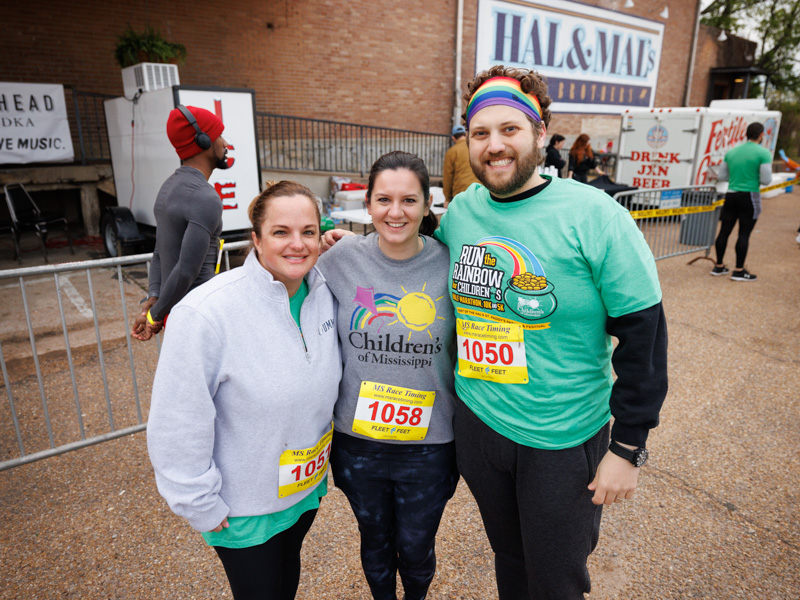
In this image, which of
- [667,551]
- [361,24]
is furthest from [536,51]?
[667,551]

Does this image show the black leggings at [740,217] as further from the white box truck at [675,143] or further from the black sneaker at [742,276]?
the white box truck at [675,143]

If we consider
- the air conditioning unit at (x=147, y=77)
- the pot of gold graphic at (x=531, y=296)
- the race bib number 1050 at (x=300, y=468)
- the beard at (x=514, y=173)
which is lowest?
the race bib number 1050 at (x=300, y=468)

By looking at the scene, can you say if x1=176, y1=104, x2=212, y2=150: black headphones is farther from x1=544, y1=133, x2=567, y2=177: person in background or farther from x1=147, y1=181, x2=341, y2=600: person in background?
x1=544, y1=133, x2=567, y2=177: person in background

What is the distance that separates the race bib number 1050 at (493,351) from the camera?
169cm

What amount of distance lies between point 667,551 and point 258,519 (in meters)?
2.15

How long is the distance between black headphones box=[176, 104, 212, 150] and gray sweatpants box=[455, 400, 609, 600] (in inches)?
73.1

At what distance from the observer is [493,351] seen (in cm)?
173

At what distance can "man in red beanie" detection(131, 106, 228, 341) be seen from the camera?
2.59 meters

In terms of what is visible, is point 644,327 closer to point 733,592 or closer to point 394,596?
point 394,596

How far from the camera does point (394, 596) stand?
7.18ft

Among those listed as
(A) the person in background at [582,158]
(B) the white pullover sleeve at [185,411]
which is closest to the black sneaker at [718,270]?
(A) the person in background at [582,158]

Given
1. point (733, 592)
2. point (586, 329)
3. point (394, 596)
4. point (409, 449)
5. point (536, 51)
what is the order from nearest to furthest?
1. point (586, 329)
2. point (409, 449)
3. point (394, 596)
4. point (733, 592)
5. point (536, 51)

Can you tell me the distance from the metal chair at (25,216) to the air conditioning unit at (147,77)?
91.3 inches

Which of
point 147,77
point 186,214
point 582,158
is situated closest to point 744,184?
point 582,158
